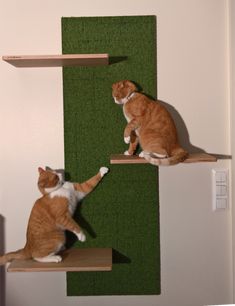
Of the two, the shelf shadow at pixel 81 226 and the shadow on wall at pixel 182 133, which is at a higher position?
the shadow on wall at pixel 182 133

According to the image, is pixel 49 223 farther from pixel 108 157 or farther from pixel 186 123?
pixel 186 123

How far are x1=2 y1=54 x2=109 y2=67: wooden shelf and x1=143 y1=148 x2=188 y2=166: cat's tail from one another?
0.41 meters

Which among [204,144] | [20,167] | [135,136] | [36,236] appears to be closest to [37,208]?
[36,236]

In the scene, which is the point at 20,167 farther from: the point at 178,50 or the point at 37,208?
the point at 178,50

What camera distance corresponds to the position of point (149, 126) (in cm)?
150

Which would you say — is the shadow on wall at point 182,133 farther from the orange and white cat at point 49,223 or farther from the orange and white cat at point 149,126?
the orange and white cat at point 49,223

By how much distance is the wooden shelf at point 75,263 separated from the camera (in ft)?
4.78

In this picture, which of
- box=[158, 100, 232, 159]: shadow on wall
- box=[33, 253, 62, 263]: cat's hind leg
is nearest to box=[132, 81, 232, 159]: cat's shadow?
Result: box=[158, 100, 232, 159]: shadow on wall

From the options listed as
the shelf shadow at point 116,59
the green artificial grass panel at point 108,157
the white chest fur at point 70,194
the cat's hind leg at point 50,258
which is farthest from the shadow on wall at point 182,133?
the cat's hind leg at point 50,258

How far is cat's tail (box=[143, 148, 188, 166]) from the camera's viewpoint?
1418 mm

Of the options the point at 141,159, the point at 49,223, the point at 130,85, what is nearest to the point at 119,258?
the point at 49,223

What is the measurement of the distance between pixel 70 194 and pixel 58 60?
538 millimetres

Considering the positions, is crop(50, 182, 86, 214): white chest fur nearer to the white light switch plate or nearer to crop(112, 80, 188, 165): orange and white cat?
crop(112, 80, 188, 165): orange and white cat

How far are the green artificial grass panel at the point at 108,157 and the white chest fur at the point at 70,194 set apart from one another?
59mm
